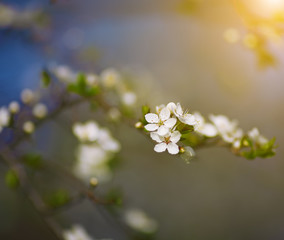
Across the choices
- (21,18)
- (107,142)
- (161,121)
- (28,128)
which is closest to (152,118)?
(161,121)

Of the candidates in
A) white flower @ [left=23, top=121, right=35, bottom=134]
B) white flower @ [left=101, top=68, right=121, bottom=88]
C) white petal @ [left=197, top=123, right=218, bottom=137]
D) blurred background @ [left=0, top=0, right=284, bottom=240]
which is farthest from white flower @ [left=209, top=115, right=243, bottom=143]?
blurred background @ [left=0, top=0, right=284, bottom=240]

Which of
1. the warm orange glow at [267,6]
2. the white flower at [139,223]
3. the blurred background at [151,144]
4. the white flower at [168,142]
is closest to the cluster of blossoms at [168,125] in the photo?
the white flower at [168,142]

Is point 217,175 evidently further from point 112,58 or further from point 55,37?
point 55,37

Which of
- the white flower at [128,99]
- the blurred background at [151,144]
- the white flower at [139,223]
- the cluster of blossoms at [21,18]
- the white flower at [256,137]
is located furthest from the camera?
the blurred background at [151,144]

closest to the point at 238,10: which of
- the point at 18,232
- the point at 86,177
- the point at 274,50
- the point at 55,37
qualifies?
the point at 274,50

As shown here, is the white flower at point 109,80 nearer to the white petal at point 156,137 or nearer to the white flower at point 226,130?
the white flower at point 226,130

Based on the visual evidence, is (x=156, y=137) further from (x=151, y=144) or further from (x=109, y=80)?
(x=151, y=144)
